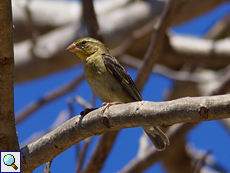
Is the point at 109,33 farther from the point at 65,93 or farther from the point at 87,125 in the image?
the point at 87,125

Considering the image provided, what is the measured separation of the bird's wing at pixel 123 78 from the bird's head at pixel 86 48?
0.49 metres

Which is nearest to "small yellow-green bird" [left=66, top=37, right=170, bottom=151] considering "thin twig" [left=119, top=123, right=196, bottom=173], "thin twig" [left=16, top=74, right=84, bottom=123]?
"thin twig" [left=119, top=123, right=196, bottom=173]

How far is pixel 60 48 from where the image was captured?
8.21m

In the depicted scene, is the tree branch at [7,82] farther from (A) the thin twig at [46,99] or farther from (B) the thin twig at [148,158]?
(A) the thin twig at [46,99]

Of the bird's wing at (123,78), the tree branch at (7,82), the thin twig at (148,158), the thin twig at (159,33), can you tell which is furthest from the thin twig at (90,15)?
the tree branch at (7,82)

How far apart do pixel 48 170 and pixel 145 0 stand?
6100 mm

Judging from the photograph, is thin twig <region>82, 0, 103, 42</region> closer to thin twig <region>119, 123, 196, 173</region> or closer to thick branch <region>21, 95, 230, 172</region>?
thin twig <region>119, 123, 196, 173</region>

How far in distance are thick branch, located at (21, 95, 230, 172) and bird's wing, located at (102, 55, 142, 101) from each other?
182cm

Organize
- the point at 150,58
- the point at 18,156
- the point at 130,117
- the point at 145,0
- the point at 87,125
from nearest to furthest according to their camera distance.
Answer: the point at 130,117, the point at 87,125, the point at 18,156, the point at 150,58, the point at 145,0

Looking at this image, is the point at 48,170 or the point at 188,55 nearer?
the point at 48,170

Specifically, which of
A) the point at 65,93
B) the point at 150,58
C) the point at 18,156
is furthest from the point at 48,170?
the point at 65,93

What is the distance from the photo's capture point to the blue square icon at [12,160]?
367 centimetres

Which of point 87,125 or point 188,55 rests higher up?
point 188,55

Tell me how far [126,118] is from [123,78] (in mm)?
2259
